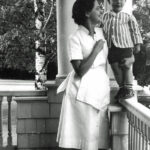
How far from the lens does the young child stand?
11.3 ft

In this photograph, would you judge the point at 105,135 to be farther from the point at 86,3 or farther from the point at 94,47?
the point at 86,3

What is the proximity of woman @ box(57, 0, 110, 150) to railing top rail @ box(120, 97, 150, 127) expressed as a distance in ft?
0.64

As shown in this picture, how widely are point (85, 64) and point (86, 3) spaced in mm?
482

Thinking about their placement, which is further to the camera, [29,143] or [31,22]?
[31,22]

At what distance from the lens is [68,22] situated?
5.55 meters

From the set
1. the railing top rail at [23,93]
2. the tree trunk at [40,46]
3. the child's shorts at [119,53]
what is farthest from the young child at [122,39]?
the tree trunk at [40,46]

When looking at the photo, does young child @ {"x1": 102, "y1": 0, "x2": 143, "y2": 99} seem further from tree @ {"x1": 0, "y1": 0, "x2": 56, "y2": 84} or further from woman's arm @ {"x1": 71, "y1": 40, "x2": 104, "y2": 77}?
tree @ {"x1": 0, "y1": 0, "x2": 56, "y2": 84}

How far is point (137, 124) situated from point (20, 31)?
8.04m

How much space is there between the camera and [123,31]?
3439mm

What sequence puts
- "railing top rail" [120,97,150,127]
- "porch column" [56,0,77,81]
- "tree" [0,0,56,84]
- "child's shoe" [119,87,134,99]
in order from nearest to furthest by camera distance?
"railing top rail" [120,97,150,127], "child's shoe" [119,87,134,99], "porch column" [56,0,77,81], "tree" [0,0,56,84]

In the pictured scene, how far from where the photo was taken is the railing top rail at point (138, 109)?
2896 mm

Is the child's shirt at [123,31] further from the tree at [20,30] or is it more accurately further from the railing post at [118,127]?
the tree at [20,30]

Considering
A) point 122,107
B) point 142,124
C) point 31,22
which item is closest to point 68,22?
point 122,107

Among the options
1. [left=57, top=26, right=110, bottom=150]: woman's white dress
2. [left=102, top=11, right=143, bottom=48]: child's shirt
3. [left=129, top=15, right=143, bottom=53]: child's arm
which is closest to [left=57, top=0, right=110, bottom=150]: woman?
[left=57, top=26, right=110, bottom=150]: woman's white dress
